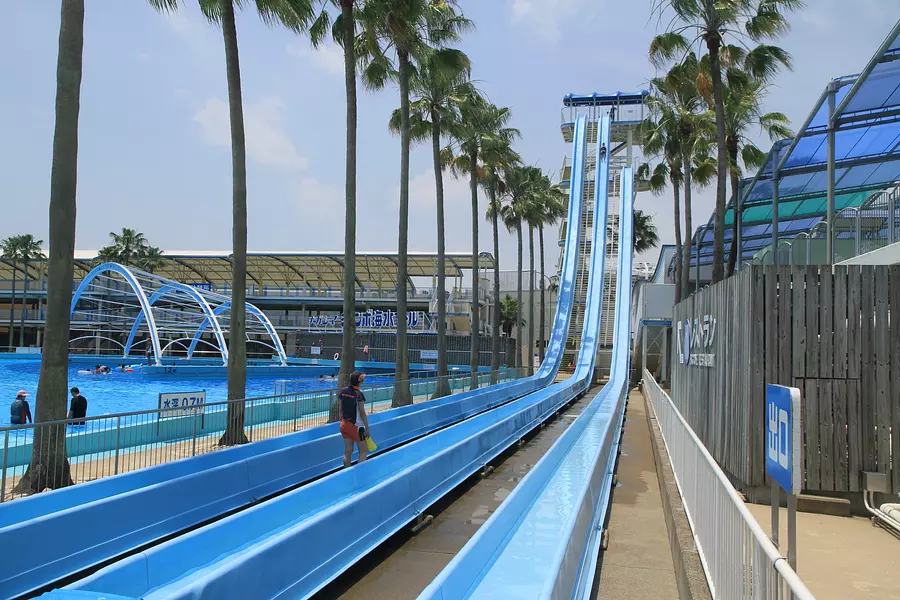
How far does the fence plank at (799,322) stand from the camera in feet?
29.0

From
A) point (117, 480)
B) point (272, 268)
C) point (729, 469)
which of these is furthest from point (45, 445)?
point (272, 268)

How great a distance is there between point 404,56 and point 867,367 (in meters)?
18.3

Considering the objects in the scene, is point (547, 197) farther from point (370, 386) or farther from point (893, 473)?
point (893, 473)

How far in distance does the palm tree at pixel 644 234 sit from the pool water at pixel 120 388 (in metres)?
30.9

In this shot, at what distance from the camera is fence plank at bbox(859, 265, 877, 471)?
28.0ft

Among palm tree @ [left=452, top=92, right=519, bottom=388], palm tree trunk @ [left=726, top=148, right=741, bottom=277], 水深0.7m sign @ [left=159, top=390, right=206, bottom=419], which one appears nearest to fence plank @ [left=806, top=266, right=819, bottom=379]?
水深0.7m sign @ [left=159, top=390, right=206, bottom=419]

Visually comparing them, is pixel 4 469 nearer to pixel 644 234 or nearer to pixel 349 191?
pixel 349 191

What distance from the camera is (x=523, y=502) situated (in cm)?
764

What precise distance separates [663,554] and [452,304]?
166ft

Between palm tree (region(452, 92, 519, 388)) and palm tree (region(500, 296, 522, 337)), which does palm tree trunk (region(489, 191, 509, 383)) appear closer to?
palm tree (region(452, 92, 519, 388))

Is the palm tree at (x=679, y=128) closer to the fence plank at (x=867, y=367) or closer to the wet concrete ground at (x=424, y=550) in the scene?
the fence plank at (x=867, y=367)

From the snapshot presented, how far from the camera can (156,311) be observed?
4969cm

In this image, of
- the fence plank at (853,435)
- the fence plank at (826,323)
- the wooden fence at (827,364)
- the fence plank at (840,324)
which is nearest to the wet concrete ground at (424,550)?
the wooden fence at (827,364)

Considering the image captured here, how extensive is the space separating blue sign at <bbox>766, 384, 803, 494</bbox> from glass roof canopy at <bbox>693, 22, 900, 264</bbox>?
9.67 m
